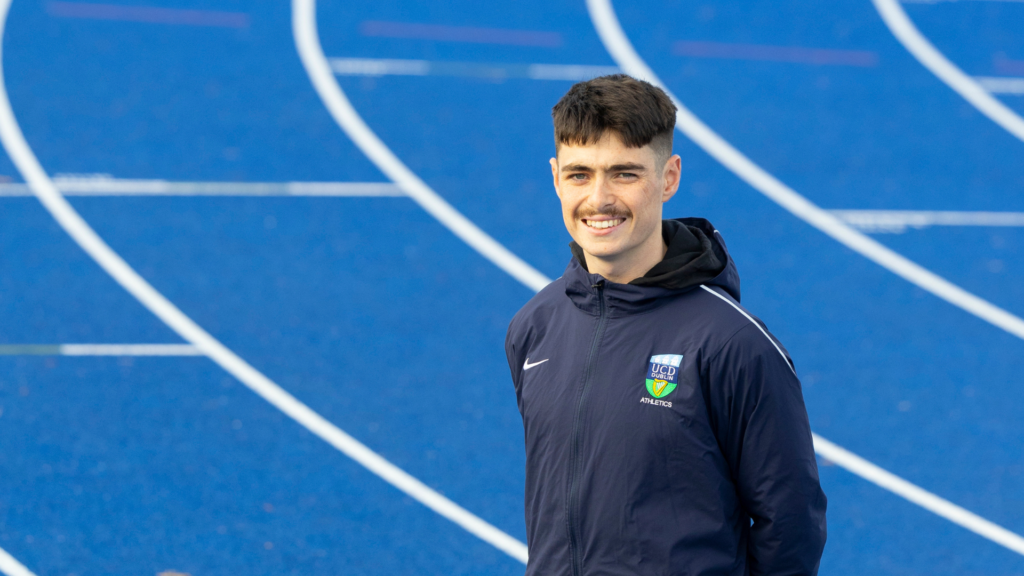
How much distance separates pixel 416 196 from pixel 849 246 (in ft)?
10.3

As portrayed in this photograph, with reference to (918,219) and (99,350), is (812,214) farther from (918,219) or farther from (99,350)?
(99,350)

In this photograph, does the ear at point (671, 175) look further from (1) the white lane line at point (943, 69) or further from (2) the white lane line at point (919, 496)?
(1) the white lane line at point (943, 69)

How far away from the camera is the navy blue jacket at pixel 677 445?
2545 millimetres

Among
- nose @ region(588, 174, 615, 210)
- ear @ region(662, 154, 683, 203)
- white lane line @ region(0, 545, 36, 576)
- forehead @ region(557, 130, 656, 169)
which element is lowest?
white lane line @ region(0, 545, 36, 576)

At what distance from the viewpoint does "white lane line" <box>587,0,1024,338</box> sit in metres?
7.53

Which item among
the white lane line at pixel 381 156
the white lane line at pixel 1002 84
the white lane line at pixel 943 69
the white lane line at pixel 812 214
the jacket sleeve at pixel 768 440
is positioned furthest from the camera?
the white lane line at pixel 1002 84

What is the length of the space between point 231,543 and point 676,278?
10.3 feet

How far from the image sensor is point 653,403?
2586 mm

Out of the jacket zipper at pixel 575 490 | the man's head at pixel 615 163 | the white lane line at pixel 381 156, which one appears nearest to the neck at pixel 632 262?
the man's head at pixel 615 163

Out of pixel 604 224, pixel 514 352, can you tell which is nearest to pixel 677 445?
pixel 604 224

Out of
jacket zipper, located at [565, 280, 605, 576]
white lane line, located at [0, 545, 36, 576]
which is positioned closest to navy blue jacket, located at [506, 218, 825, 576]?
jacket zipper, located at [565, 280, 605, 576]

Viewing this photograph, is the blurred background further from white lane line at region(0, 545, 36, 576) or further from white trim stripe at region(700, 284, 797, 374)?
white trim stripe at region(700, 284, 797, 374)

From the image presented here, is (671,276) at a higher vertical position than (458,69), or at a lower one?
lower

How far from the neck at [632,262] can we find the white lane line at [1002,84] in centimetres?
940
